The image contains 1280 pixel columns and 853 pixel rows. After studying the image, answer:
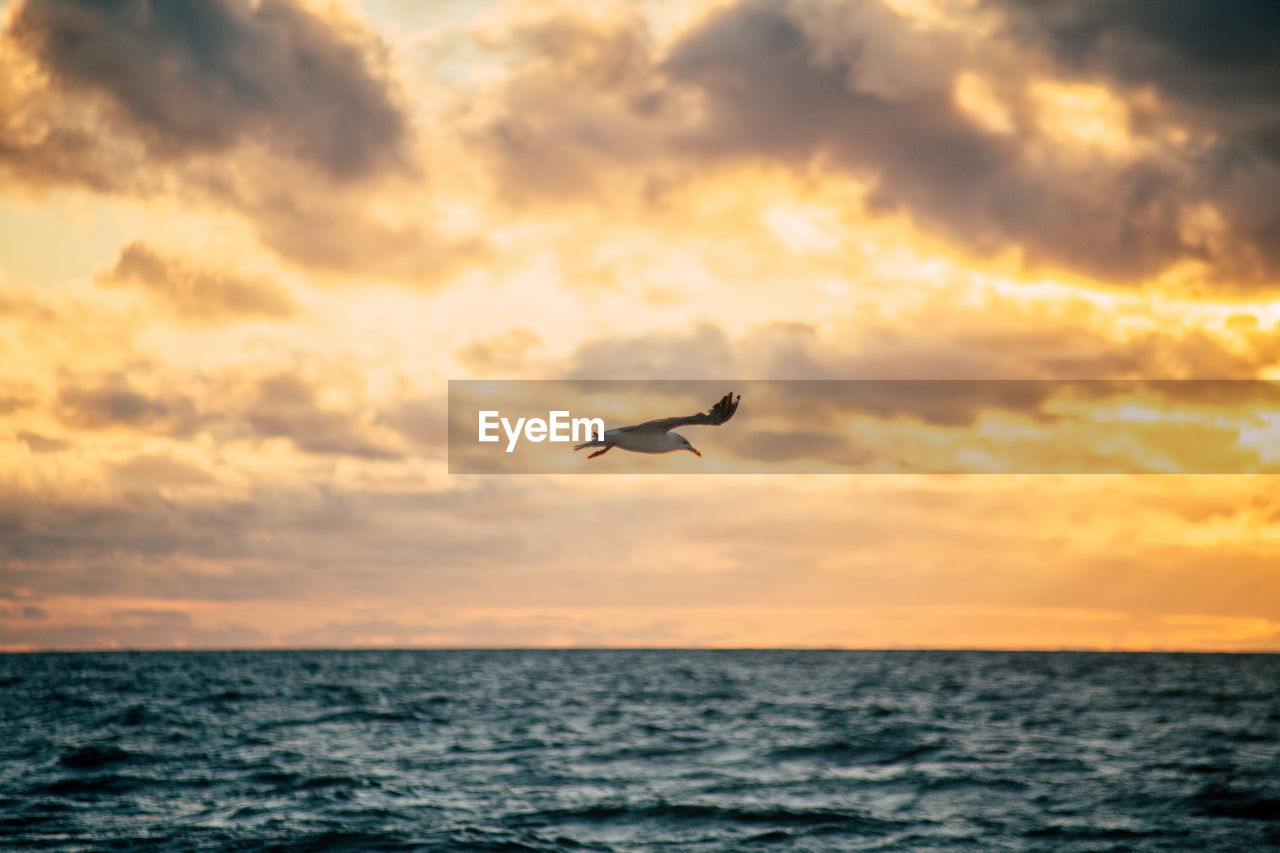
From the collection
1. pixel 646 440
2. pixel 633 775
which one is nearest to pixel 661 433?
pixel 646 440

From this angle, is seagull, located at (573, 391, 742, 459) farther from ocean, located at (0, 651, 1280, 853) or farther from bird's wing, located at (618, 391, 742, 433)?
ocean, located at (0, 651, 1280, 853)

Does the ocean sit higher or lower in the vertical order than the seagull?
lower

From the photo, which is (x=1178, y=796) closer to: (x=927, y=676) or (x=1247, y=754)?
(x=1247, y=754)

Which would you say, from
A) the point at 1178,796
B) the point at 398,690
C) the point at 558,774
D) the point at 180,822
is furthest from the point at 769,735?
the point at 398,690

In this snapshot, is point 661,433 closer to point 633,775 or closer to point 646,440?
point 646,440

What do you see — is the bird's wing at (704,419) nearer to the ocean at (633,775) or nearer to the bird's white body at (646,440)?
the bird's white body at (646,440)

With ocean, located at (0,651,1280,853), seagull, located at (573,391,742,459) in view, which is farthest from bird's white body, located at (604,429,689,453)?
ocean, located at (0,651,1280,853)
